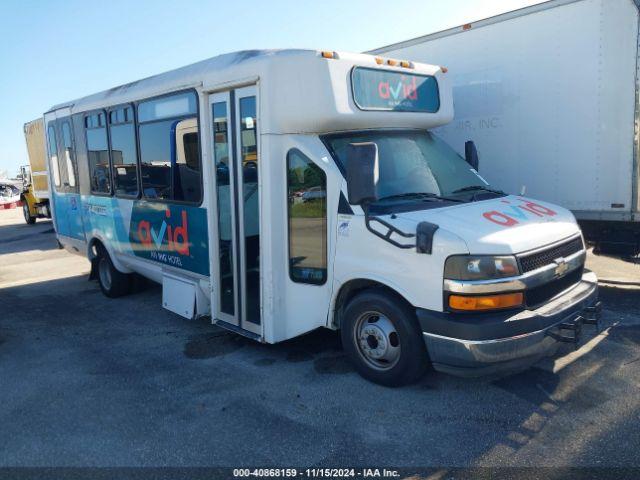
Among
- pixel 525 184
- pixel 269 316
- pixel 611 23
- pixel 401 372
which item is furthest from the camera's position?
pixel 525 184

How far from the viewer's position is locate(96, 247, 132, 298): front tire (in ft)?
25.1

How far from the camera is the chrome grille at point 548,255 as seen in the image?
12.9 feet

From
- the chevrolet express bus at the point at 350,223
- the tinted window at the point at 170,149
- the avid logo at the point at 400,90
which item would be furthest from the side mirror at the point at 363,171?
the tinted window at the point at 170,149

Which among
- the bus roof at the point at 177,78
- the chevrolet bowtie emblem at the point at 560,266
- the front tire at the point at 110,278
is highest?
the bus roof at the point at 177,78

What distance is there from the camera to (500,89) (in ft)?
22.5

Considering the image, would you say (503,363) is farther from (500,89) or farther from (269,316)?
(500,89)

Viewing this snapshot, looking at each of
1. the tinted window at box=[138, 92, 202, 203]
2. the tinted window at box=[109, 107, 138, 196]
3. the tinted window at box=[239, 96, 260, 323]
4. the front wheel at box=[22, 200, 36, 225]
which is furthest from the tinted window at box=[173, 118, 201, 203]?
the front wheel at box=[22, 200, 36, 225]

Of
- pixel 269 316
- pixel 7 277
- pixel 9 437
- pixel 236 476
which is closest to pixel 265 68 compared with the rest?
pixel 269 316

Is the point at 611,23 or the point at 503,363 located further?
the point at 611,23

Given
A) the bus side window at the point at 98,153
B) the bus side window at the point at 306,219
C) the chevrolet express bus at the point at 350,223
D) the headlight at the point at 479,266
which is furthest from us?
the bus side window at the point at 98,153

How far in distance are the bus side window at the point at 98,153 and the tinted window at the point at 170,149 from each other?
1.04 meters

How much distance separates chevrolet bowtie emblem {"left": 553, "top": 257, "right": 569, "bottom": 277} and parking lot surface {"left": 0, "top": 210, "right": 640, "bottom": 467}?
3.13 ft

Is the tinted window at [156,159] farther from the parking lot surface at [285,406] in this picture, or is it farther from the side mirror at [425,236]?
the side mirror at [425,236]

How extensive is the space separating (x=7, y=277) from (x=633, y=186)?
10.3 meters
